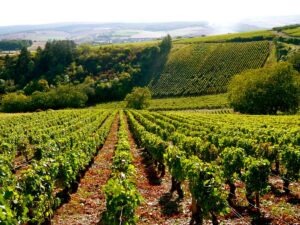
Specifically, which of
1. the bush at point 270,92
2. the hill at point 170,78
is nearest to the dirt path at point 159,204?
the bush at point 270,92

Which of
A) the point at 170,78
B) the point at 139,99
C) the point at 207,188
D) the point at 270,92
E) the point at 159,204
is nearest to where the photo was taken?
the point at 207,188

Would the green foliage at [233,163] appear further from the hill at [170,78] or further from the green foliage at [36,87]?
the green foliage at [36,87]

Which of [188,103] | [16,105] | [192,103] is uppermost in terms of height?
[192,103]

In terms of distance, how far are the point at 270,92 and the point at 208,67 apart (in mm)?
81929

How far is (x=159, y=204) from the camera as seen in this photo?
2378 centimetres

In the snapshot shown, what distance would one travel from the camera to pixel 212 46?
200m

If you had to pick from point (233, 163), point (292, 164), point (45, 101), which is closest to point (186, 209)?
point (233, 163)

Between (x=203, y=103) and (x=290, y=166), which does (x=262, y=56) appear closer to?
(x=203, y=103)

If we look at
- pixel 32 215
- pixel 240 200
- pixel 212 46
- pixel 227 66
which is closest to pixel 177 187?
pixel 240 200

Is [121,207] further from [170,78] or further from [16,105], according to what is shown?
[170,78]

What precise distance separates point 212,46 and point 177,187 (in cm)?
18107

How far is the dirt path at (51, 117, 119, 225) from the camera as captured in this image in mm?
21656

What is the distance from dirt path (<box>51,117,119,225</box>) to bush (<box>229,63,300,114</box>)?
70.5 metres

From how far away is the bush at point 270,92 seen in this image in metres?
97.1
